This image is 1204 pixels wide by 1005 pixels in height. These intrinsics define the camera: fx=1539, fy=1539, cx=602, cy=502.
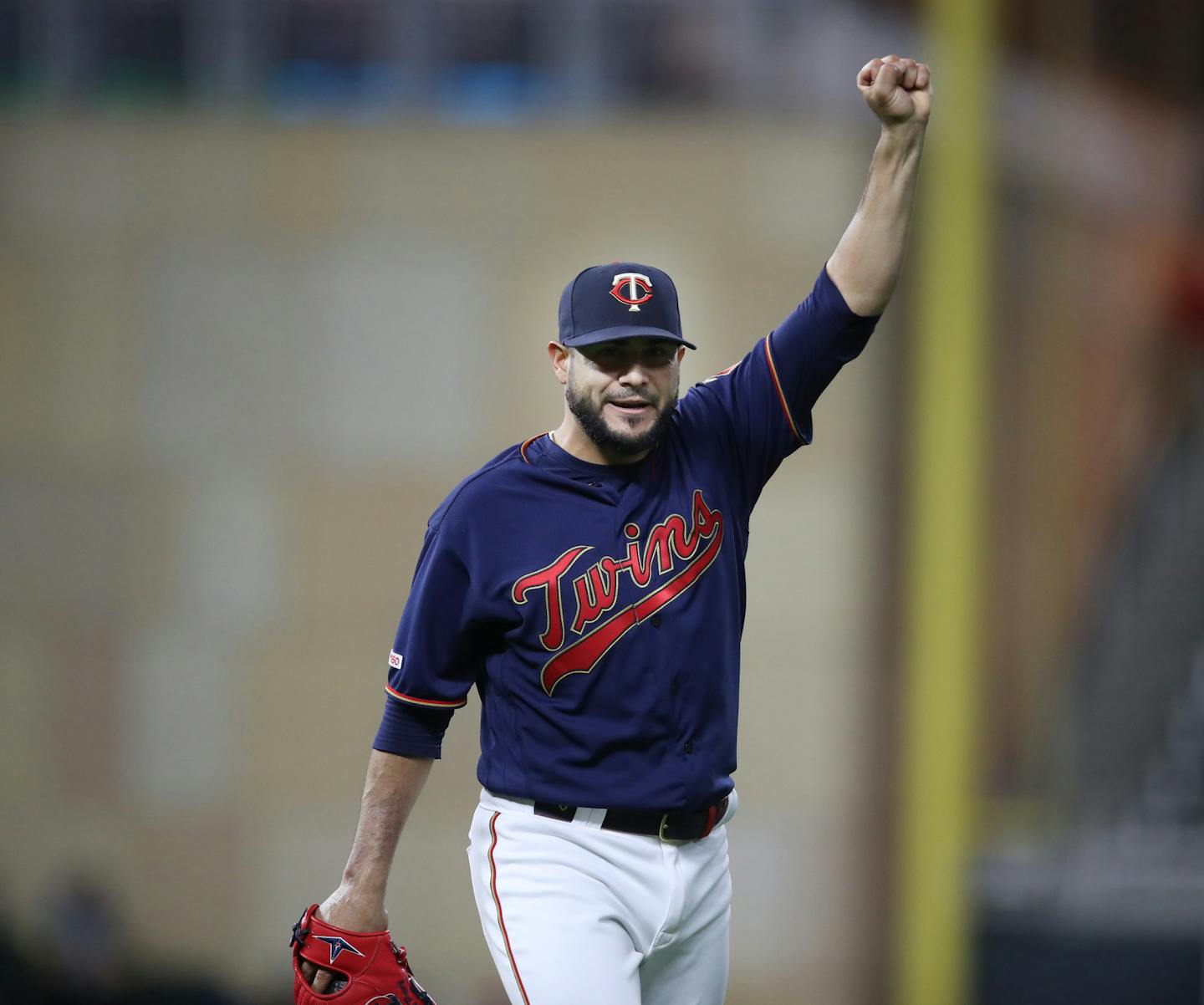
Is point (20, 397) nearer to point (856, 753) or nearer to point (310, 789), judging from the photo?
point (310, 789)

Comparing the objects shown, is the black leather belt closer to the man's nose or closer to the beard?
the beard

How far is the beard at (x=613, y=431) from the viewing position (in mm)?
2730

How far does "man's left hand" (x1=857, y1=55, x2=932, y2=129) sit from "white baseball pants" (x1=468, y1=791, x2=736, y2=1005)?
137cm

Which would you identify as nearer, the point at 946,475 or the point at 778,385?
the point at 778,385

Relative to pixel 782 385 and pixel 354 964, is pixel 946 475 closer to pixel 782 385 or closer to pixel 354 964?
pixel 782 385

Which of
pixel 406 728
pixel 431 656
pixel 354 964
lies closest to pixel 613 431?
pixel 431 656

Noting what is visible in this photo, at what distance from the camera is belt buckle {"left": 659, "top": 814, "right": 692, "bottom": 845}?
108 inches

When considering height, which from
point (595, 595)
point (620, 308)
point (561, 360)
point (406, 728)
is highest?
point (620, 308)

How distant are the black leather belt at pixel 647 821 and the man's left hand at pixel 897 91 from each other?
1.30m

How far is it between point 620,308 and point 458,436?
548cm

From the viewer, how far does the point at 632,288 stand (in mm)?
2760

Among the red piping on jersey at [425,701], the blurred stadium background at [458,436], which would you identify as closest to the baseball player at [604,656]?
the red piping on jersey at [425,701]

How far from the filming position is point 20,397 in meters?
8.21

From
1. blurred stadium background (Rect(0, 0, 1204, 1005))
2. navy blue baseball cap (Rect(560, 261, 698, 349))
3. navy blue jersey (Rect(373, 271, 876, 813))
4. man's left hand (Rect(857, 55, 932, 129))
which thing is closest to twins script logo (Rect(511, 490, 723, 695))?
navy blue jersey (Rect(373, 271, 876, 813))
